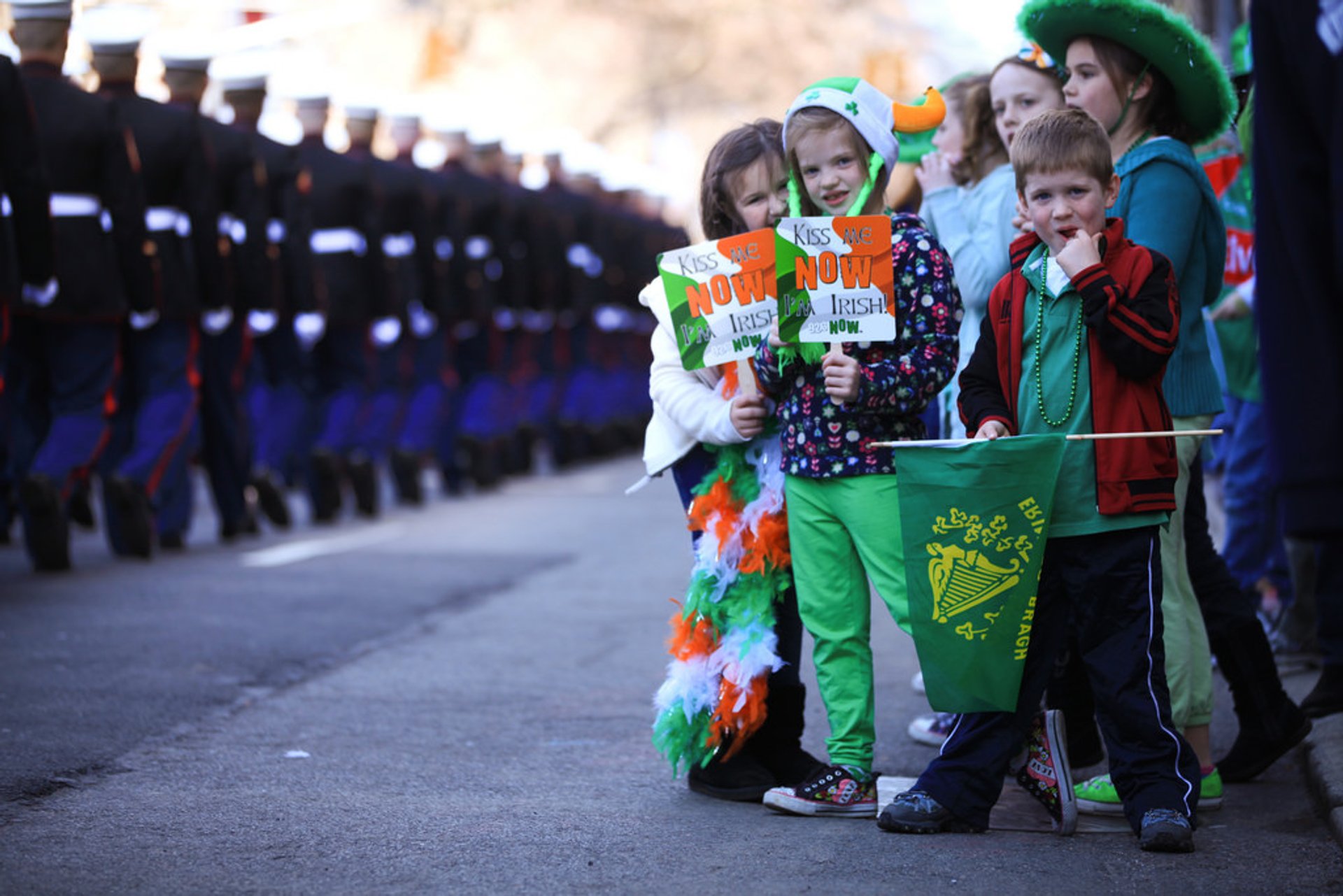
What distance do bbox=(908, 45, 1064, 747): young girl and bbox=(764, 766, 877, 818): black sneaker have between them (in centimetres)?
71

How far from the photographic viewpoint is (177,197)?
9.85 metres

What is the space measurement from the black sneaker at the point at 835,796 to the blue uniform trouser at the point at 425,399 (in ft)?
29.5

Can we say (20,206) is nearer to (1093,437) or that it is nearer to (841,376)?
(841,376)

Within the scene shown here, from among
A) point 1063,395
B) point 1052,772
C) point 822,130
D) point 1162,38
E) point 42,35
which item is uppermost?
point 42,35

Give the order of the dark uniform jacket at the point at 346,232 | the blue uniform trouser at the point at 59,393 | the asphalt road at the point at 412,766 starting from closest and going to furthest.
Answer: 1. the asphalt road at the point at 412,766
2. the blue uniform trouser at the point at 59,393
3. the dark uniform jacket at the point at 346,232

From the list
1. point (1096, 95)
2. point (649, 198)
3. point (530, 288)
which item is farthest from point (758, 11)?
point (1096, 95)

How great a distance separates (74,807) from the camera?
4215 millimetres

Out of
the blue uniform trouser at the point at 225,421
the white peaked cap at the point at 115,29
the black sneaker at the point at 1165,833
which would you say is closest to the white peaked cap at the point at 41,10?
the white peaked cap at the point at 115,29

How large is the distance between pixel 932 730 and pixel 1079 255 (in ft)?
5.67

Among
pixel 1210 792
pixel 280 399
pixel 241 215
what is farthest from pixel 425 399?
pixel 1210 792

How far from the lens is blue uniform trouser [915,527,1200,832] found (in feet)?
13.0

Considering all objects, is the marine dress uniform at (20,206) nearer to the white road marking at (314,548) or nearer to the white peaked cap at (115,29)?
the white peaked cap at (115,29)

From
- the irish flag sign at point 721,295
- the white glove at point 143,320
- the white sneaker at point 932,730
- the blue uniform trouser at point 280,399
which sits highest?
the white glove at point 143,320

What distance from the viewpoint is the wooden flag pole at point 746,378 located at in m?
4.47
